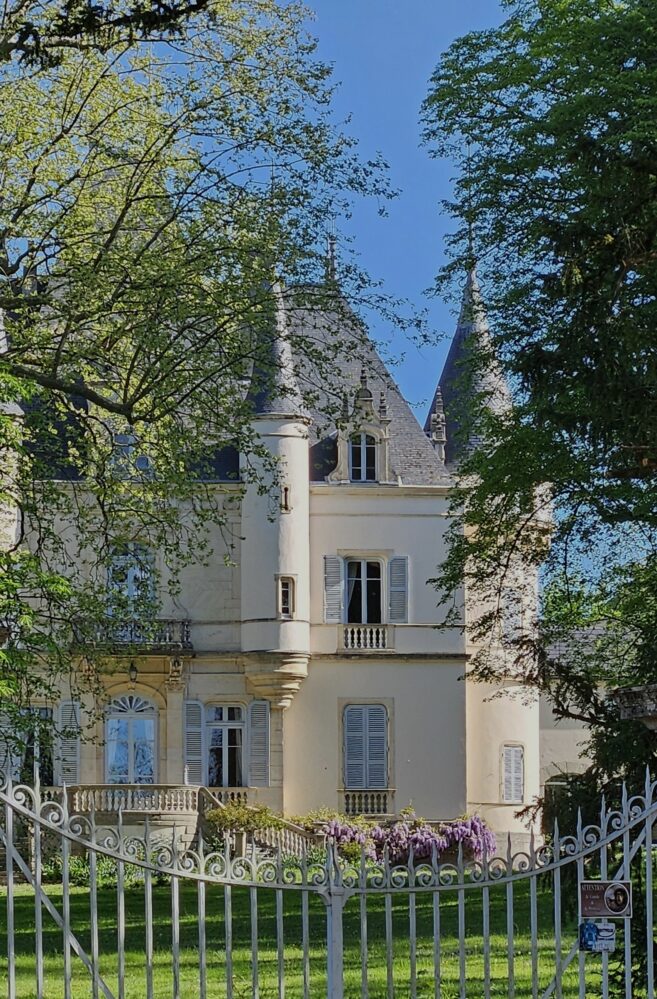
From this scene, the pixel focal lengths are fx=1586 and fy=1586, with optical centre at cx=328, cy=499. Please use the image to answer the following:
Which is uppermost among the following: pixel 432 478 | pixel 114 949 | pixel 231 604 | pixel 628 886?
pixel 432 478

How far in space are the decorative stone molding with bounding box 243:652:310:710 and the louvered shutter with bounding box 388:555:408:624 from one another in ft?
7.62

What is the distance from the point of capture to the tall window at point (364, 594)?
36438mm

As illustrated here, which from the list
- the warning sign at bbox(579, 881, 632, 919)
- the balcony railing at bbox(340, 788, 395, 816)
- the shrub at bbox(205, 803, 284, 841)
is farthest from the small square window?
the warning sign at bbox(579, 881, 632, 919)

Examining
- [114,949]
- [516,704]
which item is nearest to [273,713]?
[516,704]

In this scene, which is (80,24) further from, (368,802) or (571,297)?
(368,802)

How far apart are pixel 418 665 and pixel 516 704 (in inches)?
109

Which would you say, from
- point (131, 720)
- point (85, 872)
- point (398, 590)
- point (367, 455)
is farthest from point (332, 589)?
point (85, 872)

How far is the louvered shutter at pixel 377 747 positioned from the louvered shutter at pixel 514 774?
2980 mm

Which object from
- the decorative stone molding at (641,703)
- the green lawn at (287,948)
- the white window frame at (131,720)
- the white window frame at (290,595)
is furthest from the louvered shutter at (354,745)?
the decorative stone molding at (641,703)

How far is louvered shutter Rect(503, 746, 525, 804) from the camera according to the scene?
3662 centimetres

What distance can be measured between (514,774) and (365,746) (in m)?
3.78

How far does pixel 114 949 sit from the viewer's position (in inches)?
643

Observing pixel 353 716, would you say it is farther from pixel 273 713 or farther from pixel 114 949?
pixel 114 949

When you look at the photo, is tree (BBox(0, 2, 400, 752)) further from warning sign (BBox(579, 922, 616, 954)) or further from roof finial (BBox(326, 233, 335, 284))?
warning sign (BBox(579, 922, 616, 954))
